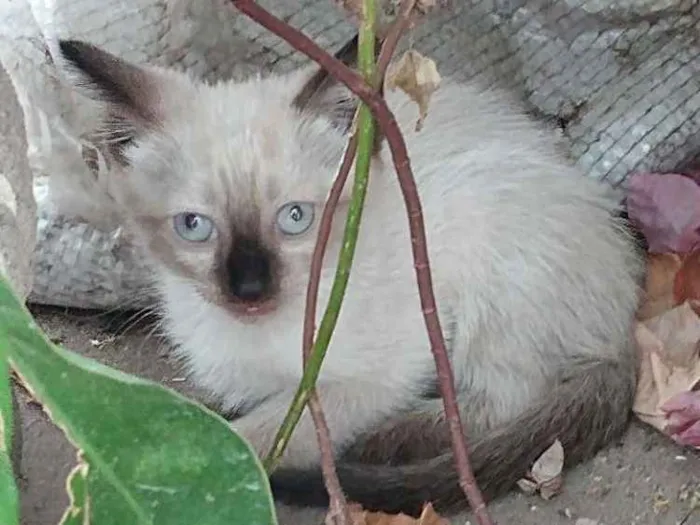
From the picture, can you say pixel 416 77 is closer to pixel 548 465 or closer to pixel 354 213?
pixel 354 213

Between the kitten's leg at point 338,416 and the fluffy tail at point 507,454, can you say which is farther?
the kitten's leg at point 338,416

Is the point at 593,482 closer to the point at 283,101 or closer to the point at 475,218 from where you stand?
the point at 475,218

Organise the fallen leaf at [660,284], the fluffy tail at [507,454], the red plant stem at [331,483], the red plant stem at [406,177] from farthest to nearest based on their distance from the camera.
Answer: the fallen leaf at [660,284] < the fluffy tail at [507,454] < the red plant stem at [331,483] < the red plant stem at [406,177]

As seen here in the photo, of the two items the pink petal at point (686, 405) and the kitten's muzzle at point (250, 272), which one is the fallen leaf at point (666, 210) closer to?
the pink petal at point (686, 405)

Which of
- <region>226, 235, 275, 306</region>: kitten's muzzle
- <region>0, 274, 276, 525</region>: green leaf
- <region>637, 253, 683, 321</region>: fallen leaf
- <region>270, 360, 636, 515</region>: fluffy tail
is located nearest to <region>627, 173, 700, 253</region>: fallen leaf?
<region>637, 253, 683, 321</region>: fallen leaf

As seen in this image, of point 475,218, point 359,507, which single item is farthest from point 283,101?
point 359,507

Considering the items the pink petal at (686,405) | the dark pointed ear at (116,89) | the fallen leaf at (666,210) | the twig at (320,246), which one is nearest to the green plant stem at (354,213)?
the twig at (320,246)

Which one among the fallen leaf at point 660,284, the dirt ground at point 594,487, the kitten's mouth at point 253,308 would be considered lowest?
the dirt ground at point 594,487

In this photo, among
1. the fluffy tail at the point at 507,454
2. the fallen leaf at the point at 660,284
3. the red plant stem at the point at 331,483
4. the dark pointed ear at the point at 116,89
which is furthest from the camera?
the fallen leaf at the point at 660,284
